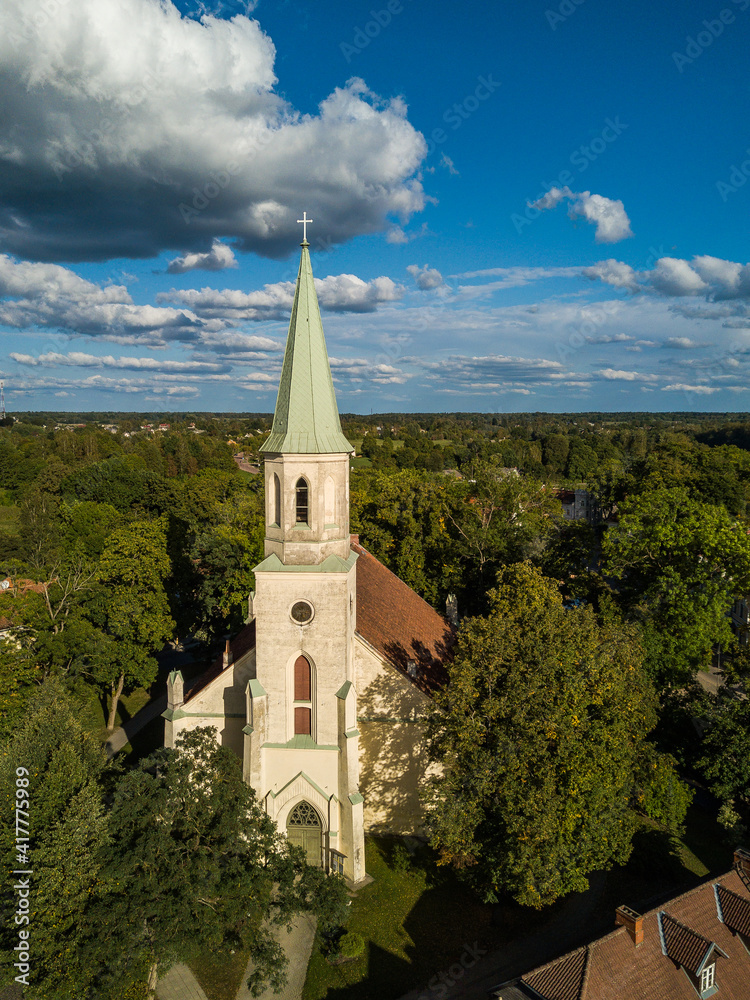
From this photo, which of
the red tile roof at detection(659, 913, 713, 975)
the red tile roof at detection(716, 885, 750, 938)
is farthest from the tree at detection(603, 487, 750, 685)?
the red tile roof at detection(659, 913, 713, 975)

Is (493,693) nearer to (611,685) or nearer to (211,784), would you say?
(611,685)

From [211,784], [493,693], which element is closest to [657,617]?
[493,693]

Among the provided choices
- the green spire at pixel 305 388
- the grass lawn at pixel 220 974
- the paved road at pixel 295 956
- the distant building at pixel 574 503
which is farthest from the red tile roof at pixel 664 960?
the distant building at pixel 574 503

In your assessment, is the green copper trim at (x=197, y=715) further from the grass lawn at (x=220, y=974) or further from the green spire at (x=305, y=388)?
the green spire at (x=305, y=388)

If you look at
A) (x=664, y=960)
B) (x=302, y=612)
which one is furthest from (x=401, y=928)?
(x=302, y=612)

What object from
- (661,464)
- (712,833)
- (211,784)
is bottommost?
(712,833)

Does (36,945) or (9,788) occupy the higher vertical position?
(9,788)
